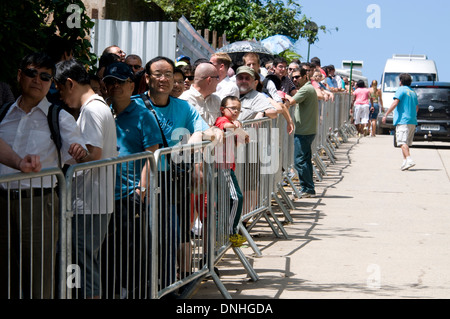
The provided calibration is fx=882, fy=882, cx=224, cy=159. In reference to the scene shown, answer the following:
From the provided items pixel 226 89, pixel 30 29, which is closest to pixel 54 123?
pixel 30 29

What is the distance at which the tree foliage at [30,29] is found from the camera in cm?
809

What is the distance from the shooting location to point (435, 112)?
75.7 feet

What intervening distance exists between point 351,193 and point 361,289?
6.66 m

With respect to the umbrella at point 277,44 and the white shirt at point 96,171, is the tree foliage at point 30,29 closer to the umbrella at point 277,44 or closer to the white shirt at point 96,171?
the white shirt at point 96,171

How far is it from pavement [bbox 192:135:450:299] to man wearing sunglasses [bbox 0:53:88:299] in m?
2.27

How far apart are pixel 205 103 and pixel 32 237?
4172 mm

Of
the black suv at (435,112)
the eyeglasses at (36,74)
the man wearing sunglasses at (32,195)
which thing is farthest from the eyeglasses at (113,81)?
the black suv at (435,112)

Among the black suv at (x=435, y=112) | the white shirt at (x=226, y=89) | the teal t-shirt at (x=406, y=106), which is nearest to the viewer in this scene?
the white shirt at (x=226, y=89)

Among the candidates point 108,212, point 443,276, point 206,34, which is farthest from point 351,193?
point 108,212

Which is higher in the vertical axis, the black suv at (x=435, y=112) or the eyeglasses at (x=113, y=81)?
the eyeglasses at (x=113, y=81)

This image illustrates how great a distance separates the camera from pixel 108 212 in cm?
514

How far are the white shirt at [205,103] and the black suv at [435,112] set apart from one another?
50.5 ft

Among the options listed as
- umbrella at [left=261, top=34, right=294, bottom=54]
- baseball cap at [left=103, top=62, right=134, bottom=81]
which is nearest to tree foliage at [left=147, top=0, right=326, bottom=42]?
umbrella at [left=261, top=34, right=294, bottom=54]
